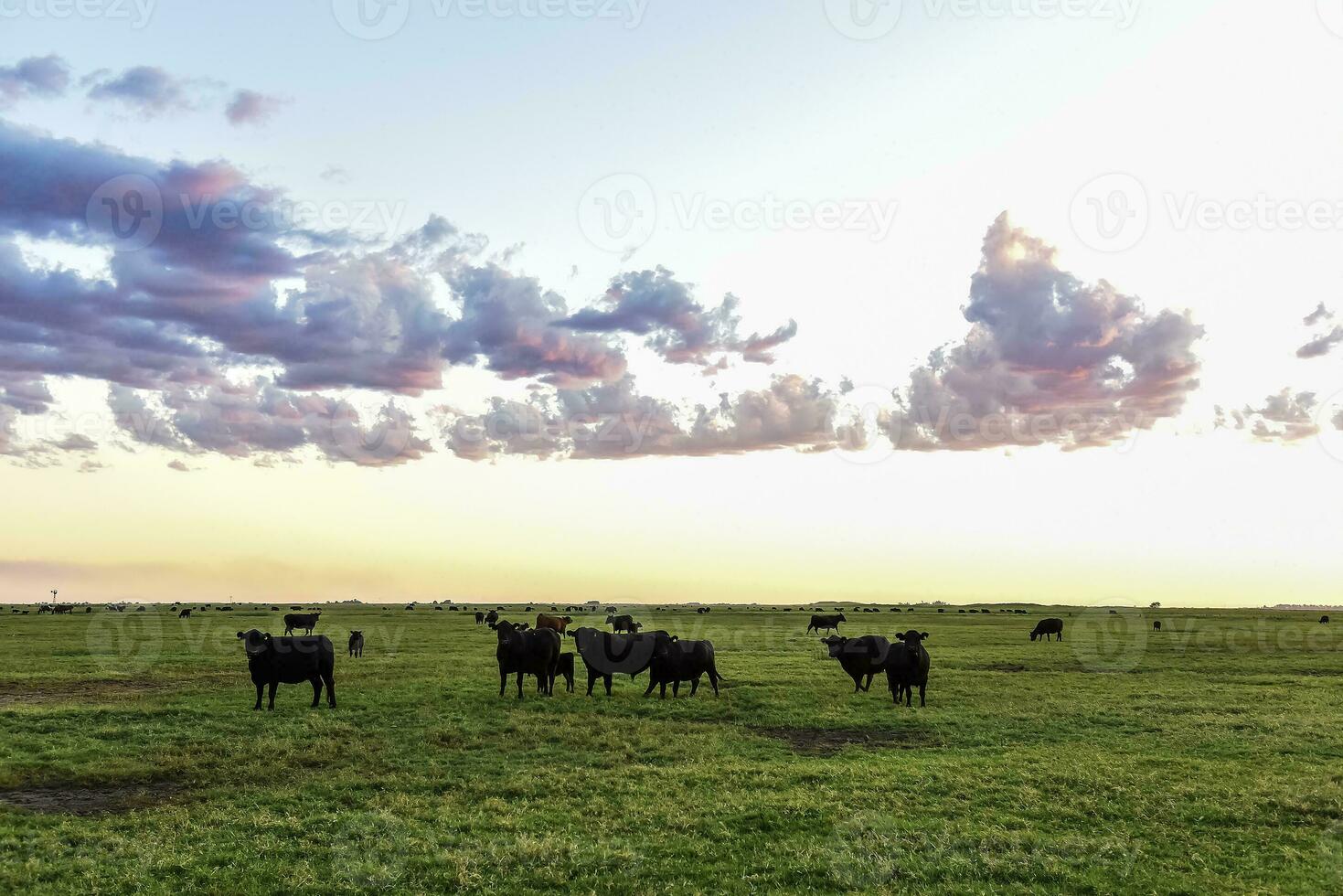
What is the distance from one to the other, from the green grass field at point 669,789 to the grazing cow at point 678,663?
3.27ft

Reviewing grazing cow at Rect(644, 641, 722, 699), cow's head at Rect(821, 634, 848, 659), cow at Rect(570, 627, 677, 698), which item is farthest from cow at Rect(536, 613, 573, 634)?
grazing cow at Rect(644, 641, 722, 699)

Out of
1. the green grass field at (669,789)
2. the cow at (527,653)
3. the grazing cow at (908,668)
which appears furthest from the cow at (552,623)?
the grazing cow at (908,668)

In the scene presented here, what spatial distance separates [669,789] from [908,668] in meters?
14.1

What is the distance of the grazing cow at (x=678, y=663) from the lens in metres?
28.6

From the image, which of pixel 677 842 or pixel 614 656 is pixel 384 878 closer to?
pixel 677 842

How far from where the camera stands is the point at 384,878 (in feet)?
36.2

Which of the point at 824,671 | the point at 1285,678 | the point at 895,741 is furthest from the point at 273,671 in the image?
the point at 1285,678

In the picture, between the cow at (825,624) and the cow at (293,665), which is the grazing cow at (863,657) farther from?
the cow at (825,624)

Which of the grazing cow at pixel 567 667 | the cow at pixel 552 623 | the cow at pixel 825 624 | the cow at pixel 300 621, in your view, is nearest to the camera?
the grazing cow at pixel 567 667

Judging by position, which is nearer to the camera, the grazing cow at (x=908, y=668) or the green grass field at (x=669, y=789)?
the green grass field at (x=669, y=789)

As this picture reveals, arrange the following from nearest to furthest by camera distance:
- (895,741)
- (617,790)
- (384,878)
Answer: (384,878), (617,790), (895,741)

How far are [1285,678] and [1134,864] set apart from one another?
104ft

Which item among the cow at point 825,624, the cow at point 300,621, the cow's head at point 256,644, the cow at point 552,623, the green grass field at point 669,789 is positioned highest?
the cow's head at point 256,644

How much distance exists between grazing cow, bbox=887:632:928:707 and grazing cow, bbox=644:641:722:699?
6.17 metres
